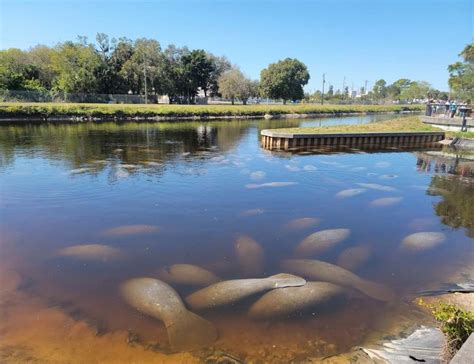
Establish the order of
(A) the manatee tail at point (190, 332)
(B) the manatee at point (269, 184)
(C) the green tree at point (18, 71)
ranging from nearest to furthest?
(A) the manatee tail at point (190, 332) < (B) the manatee at point (269, 184) < (C) the green tree at point (18, 71)

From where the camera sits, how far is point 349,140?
31031 millimetres

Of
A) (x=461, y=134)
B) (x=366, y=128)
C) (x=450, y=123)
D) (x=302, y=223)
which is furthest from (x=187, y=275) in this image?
(x=450, y=123)

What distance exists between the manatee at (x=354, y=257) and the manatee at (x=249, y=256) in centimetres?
211

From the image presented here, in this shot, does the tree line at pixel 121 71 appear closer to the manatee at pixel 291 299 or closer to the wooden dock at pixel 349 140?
the wooden dock at pixel 349 140

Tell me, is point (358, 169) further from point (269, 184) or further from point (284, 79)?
point (284, 79)

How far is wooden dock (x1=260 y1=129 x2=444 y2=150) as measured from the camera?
28922 mm

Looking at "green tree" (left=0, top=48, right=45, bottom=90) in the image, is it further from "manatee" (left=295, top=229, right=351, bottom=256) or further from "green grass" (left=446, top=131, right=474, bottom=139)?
"manatee" (left=295, top=229, right=351, bottom=256)

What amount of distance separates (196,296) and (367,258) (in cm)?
491

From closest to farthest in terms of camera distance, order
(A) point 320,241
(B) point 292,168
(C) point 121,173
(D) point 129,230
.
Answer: (A) point 320,241
(D) point 129,230
(C) point 121,173
(B) point 292,168

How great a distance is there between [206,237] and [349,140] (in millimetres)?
24032

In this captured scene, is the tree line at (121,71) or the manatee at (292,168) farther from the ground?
the tree line at (121,71)

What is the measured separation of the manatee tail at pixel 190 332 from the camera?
5.96 m

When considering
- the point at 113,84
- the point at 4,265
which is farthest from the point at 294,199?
the point at 113,84

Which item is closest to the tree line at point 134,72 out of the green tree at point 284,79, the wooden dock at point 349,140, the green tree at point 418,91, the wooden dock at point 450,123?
the green tree at point 284,79
